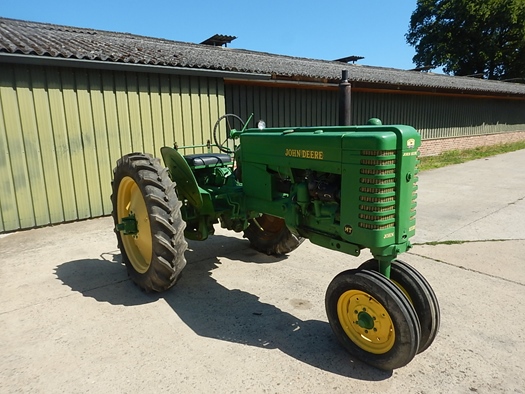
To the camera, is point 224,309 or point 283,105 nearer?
point 224,309

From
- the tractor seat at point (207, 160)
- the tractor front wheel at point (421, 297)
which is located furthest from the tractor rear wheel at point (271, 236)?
the tractor front wheel at point (421, 297)

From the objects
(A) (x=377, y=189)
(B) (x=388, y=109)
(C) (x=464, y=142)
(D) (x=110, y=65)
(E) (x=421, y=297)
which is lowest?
(E) (x=421, y=297)

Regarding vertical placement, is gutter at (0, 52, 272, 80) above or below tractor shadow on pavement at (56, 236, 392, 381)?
above

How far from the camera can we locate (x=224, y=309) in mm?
2961

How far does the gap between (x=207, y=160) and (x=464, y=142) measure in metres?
14.7

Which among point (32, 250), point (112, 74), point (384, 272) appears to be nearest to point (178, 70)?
point (112, 74)

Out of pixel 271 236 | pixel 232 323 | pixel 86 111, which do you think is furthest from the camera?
pixel 86 111

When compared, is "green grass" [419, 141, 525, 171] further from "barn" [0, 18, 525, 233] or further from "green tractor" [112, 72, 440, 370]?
"green tractor" [112, 72, 440, 370]

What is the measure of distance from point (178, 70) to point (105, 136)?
151cm

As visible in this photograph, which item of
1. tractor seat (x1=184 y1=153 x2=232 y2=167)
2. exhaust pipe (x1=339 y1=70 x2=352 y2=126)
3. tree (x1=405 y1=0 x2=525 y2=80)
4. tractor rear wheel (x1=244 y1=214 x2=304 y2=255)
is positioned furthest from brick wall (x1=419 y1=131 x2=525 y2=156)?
tree (x1=405 y1=0 x2=525 y2=80)

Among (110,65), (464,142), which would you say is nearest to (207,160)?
(110,65)

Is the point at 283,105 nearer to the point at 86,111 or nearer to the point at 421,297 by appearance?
the point at 86,111

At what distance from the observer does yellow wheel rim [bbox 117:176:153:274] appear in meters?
3.28

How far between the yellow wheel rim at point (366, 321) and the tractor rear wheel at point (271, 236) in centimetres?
151
